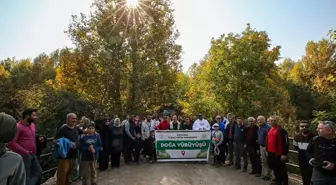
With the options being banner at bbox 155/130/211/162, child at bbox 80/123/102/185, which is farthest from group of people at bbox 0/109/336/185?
banner at bbox 155/130/211/162

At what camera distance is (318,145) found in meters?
4.94

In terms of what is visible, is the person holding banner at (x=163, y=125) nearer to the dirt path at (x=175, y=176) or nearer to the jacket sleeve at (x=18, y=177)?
the dirt path at (x=175, y=176)

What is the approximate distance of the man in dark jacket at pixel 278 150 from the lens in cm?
759

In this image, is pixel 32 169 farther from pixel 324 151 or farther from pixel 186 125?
pixel 186 125

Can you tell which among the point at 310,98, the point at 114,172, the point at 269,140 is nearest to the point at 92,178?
the point at 114,172

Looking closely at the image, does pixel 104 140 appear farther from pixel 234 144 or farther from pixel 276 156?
pixel 276 156

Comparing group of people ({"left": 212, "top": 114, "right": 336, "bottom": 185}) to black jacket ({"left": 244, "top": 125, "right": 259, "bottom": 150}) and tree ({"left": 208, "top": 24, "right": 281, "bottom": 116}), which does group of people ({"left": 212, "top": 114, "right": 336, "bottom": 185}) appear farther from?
tree ({"left": 208, "top": 24, "right": 281, "bottom": 116})

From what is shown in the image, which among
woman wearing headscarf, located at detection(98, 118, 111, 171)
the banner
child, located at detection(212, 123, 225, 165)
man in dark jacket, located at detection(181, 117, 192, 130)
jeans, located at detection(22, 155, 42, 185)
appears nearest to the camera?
jeans, located at detection(22, 155, 42, 185)

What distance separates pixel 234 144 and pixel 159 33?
13.9m

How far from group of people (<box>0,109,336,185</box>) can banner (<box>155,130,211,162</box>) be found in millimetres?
484

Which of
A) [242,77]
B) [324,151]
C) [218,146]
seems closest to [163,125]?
[218,146]

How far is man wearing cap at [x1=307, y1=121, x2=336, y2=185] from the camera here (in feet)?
15.5

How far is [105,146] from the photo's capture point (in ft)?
35.4

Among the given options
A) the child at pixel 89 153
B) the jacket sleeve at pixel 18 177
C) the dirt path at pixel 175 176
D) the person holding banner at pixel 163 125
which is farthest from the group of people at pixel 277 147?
the child at pixel 89 153
